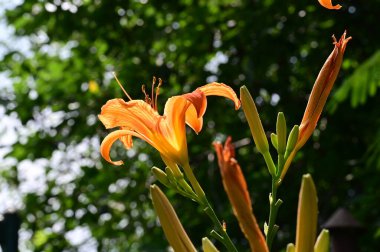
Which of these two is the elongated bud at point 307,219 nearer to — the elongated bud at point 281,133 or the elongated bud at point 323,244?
the elongated bud at point 323,244

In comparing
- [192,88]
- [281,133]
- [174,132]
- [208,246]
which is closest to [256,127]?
[281,133]

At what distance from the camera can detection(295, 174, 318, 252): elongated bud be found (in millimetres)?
1062

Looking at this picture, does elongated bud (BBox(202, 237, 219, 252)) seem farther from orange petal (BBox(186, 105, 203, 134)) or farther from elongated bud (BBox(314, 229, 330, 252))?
orange petal (BBox(186, 105, 203, 134))

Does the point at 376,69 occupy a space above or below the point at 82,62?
above

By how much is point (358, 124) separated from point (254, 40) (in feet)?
2.76

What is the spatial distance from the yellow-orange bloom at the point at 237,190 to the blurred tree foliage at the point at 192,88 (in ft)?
10.2

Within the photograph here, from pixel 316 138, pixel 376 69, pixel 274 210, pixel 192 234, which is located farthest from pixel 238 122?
pixel 274 210

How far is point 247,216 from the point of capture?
104cm

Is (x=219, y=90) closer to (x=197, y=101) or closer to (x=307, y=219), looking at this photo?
(x=197, y=101)

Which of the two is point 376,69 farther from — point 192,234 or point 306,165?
point 192,234

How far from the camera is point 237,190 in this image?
3.34 feet

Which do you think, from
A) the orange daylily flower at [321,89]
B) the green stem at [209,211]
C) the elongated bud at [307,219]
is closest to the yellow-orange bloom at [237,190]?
the elongated bud at [307,219]

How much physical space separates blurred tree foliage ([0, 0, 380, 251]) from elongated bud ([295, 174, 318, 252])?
120 inches

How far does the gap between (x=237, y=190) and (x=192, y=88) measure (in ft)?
11.9
